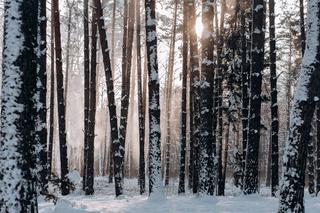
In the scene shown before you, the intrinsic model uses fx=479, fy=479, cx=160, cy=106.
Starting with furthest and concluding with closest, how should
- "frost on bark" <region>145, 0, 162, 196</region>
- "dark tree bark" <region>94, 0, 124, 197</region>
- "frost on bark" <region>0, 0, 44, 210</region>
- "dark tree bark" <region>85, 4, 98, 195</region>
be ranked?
"dark tree bark" <region>85, 4, 98, 195</region>, "dark tree bark" <region>94, 0, 124, 197</region>, "frost on bark" <region>145, 0, 162, 196</region>, "frost on bark" <region>0, 0, 44, 210</region>

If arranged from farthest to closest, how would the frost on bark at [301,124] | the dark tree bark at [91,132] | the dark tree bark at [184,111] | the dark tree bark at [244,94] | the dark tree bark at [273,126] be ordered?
1. the dark tree bark at [244,94]
2. the dark tree bark at [184,111]
3. the dark tree bark at [91,132]
4. the dark tree bark at [273,126]
5. the frost on bark at [301,124]

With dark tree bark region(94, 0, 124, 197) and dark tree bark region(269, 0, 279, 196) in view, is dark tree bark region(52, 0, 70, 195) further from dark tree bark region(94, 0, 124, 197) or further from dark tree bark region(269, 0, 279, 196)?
dark tree bark region(269, 0, 279, 196)

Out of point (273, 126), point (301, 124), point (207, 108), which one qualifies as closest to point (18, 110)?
point (301, 124)

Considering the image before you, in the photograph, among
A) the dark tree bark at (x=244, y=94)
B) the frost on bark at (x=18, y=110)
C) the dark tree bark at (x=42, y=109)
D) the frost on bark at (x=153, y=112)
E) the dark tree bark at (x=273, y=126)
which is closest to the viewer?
the frost on bark at (x=18, y=110)

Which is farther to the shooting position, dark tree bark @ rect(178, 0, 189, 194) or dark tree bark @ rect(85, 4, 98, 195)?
dark tree bark @ rect(178, 0, 189, 194)

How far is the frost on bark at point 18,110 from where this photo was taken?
6453 mm

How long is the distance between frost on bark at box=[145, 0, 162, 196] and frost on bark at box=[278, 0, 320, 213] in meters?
4.41

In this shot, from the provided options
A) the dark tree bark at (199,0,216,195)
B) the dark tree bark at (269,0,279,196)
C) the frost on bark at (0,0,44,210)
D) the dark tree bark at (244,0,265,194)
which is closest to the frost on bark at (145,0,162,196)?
the dark tree bark at (199,0,216,195)

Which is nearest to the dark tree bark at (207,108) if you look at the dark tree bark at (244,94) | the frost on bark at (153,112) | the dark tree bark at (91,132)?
the frost on bark at (153,112)

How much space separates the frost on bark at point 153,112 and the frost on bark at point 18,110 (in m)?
5.09

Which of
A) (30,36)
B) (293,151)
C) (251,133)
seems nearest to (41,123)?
(251,133)

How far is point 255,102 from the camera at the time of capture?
12.4 metres

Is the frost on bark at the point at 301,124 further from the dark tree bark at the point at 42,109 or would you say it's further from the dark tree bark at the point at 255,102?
the dark tree bark at the point at 42,109

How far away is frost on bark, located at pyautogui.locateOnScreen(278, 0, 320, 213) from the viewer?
7633 millimetres
